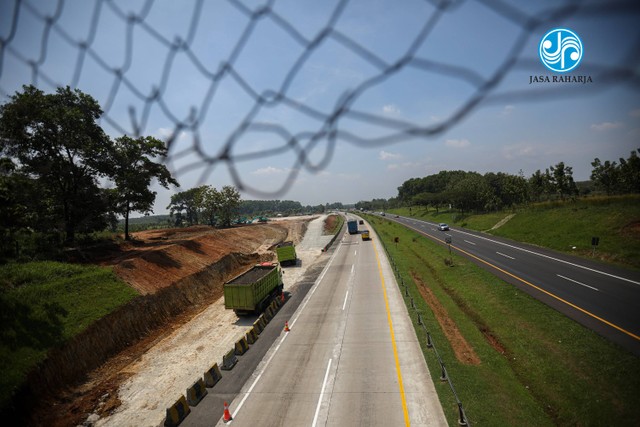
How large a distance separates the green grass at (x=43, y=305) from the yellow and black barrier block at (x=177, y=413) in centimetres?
641

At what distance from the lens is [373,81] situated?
2.97 metres

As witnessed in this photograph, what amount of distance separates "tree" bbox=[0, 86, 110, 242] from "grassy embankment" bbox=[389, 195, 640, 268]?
169 ft

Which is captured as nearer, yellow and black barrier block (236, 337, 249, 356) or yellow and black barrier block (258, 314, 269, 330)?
yellow and black barrier block (236, 337, 249, 356)

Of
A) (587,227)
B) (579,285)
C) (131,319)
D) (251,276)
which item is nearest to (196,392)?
(131,319)

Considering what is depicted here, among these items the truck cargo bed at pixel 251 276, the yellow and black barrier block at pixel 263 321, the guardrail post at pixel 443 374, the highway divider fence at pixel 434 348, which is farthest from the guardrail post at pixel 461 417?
the truck cargo bed at pixel 251 276

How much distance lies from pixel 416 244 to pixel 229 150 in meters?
48.7

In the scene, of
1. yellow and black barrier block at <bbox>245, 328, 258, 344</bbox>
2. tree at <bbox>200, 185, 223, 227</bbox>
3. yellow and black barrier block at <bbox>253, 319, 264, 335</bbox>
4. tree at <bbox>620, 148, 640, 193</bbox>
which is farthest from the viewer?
tree at <bbox>200, 185, 223, 227</bbox>

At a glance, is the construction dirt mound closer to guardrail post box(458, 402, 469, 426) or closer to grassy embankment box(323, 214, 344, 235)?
guardrail post box(458, 402, 469, 426)

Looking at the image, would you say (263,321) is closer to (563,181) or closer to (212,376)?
(212,376)

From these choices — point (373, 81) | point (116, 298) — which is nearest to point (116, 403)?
point (116, 298)

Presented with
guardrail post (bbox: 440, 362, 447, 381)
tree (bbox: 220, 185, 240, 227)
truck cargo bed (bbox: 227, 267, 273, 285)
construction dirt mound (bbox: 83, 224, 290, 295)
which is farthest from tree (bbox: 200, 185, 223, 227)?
guardrail post (bbox: 440, 362, 447, 381)

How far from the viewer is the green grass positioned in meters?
13.3

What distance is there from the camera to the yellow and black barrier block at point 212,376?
13562mm

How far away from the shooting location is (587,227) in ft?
116
